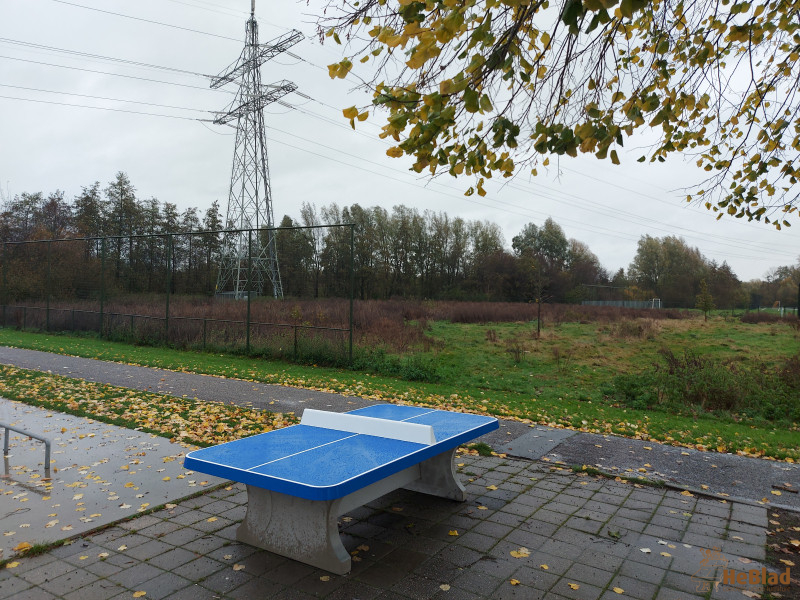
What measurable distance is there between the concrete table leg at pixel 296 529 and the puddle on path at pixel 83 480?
1.21 m

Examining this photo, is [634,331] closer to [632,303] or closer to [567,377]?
[567,377]

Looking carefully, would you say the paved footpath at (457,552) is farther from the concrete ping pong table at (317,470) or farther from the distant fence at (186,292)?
the distant fence at (186,292)

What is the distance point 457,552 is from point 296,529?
3.58 feet

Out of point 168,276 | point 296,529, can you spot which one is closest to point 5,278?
point 168,276

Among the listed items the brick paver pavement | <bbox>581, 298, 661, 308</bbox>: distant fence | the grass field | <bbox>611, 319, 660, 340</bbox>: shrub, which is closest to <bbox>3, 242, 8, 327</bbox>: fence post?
the grass field

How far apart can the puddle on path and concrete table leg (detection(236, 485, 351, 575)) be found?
3.97 ft

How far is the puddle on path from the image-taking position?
159 inches

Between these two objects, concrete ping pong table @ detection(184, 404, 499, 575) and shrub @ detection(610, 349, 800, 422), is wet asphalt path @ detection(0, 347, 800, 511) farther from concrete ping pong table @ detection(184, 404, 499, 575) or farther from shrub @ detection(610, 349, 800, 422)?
shrub @ detection(610, 349, 800, 422)

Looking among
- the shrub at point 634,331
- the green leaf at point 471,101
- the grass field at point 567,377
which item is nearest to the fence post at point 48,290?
the grass field at point 567,377

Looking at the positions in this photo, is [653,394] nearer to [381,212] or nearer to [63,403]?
[63,403]

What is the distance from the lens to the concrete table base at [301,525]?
3.44 m

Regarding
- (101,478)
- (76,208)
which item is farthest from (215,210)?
(101,478)

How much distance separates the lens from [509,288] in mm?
48312

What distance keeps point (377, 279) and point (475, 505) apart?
12498 mm
